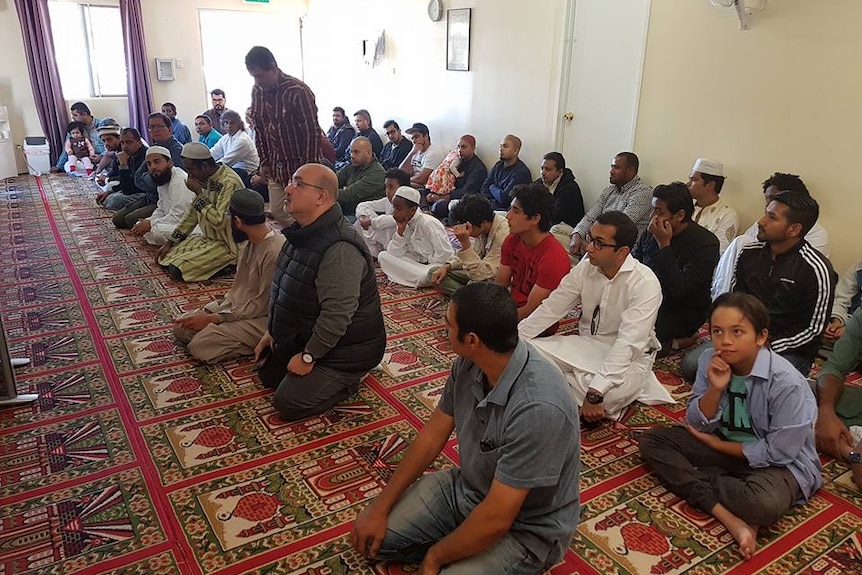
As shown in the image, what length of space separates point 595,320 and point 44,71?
9119 millimetres

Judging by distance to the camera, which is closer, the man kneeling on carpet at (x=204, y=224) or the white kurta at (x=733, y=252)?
the white kurta at (x=733, y=252)

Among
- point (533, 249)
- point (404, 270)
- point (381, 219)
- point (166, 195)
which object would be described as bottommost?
point (404, 270)

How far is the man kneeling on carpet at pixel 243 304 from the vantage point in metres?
3.15

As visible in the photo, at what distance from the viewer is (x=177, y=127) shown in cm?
909

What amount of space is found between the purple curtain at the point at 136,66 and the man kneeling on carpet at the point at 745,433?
31.2 feet

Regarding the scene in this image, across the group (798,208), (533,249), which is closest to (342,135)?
(533,249)

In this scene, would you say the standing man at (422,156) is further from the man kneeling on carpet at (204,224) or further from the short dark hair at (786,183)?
the short dark hair at (786,183)

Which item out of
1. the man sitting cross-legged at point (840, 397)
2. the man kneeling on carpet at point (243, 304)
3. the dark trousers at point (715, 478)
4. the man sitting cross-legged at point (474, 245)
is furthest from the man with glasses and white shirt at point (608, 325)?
the man kneeling on carpet at point (243, 304)

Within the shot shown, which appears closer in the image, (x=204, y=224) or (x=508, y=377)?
(x=508, y=377)

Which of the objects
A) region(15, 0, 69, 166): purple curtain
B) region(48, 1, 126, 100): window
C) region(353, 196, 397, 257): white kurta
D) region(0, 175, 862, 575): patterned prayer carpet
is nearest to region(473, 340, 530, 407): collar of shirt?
region(0, 175, 862, 575): patterned prayer carpet

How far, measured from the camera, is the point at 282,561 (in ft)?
6.38

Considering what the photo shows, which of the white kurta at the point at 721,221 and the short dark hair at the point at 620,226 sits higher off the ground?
the short dark hair at the point at 620,226

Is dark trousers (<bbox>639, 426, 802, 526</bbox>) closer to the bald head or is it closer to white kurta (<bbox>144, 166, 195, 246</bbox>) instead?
the bald head

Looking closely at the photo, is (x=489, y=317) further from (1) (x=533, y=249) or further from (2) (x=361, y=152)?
(2) (x=361, y=152)
